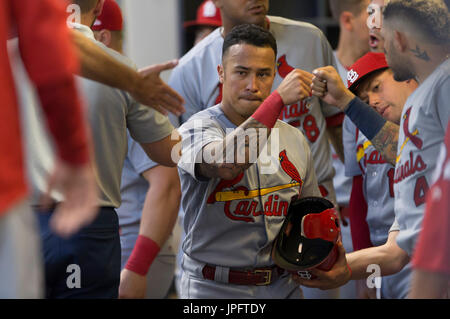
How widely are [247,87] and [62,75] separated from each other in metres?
1.23

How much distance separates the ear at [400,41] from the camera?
1979mm

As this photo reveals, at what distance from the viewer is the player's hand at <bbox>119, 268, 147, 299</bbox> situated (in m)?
2.82

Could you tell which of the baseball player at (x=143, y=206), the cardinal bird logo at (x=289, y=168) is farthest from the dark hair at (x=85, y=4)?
the cardinal bird logo at (x=289, y=168)

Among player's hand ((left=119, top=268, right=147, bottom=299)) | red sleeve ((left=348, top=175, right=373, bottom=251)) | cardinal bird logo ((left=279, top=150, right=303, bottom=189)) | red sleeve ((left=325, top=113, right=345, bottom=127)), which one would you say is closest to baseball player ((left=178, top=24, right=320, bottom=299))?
cardinal bird logo ((left=279, top=150, right=303, bottom=189))

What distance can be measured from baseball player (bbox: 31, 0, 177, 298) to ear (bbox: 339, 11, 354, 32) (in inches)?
76.3

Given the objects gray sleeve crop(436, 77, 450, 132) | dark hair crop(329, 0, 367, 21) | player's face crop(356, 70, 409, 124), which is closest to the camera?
gray sleeve crop(436, 77, 450, 132)

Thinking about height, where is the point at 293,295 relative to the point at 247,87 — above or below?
below

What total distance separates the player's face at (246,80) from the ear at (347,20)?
146 centimetres

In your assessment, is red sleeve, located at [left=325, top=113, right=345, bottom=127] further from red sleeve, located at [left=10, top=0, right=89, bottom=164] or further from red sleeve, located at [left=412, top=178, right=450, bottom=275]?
red sleeve, located at [left=10, top=0, right=89, bottom=164]

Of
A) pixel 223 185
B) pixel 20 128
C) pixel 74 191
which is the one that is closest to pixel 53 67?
pixel 20 128
